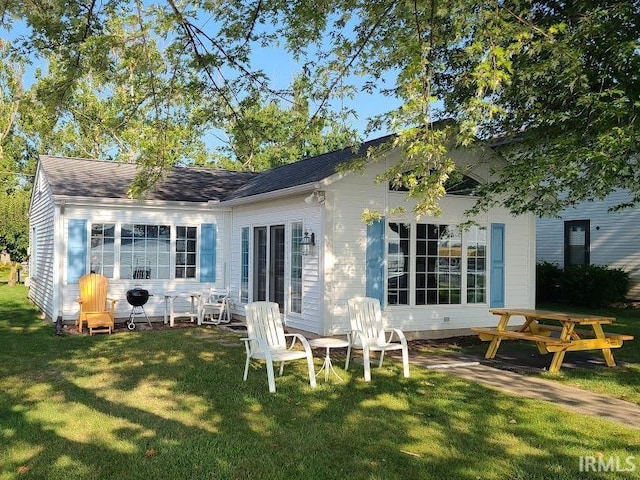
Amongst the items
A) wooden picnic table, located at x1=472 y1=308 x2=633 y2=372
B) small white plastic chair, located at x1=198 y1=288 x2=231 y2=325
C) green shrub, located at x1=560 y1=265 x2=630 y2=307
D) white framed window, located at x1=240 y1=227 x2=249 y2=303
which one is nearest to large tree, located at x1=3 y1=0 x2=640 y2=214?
wooden picnic table, located at x1=472 y1=308 x2=633 y2=372

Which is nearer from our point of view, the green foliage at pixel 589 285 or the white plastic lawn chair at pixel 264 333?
the white plastic lawn chair at pixel 264 333

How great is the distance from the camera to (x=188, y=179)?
15117 mm

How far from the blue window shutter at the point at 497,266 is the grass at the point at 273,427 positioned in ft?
13.3

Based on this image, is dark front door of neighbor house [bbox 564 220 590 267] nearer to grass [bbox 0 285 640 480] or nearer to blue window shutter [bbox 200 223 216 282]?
blue window shutter [bbox 200 223 216 282]

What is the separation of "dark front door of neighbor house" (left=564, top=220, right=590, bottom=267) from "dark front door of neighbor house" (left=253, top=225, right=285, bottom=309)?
10.6 metres

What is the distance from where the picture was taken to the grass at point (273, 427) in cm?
420

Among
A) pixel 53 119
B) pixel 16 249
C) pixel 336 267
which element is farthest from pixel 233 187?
pixel 16 249

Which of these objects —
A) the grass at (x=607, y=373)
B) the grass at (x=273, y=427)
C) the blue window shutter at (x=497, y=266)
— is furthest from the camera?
the blue window shutter at (x=497, y=266)

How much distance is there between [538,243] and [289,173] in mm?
10134

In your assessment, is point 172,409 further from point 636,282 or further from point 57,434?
point 636,282

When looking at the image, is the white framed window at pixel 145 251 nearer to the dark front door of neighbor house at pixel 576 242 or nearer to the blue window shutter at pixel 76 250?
the blue window shutter at pixel 76 250

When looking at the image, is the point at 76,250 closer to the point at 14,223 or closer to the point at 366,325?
the point at 366,325

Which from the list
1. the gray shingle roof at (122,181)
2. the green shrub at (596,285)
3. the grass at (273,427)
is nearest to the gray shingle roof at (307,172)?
the gray shingle roof at (122,181)

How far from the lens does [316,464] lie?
429cm
